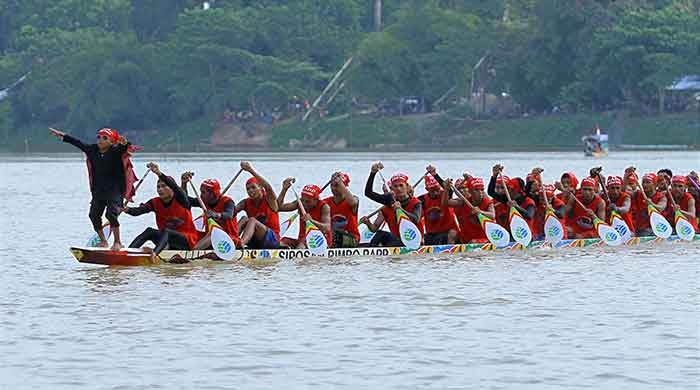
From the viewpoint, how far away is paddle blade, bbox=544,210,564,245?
1100 inches

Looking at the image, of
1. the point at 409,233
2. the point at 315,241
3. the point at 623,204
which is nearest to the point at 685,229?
the point at 623,204

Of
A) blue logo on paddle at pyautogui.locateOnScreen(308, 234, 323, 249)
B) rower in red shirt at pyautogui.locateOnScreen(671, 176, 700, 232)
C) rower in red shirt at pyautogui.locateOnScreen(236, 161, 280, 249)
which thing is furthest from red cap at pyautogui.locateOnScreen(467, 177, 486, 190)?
rower in red shirt at pyautogui.locateOnScreen(671, 176, 700, 232)

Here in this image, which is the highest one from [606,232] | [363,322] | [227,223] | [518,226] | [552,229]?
[227,223]

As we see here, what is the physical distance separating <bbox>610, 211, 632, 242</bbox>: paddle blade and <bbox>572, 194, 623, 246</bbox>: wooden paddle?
180 millimetres

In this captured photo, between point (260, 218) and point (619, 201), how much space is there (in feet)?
22.3

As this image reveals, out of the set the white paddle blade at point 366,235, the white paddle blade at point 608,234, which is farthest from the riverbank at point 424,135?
the white paddle blade at point 366,235

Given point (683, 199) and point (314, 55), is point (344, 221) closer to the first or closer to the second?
point (683, 199)

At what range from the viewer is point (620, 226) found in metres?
28.8

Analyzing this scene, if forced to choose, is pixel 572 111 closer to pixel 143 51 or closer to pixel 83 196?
pixel 143 51

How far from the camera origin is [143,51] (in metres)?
112

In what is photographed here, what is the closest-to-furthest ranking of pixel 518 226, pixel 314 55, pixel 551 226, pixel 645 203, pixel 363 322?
pixel 363 322 → pixel 518 226 → pixel 551 226 → pixel 645 203 → pixel 314 55

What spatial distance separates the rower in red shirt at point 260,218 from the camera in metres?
24.9

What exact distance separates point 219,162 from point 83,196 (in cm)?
2717

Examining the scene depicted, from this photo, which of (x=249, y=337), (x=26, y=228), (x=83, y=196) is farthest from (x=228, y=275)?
(x=83, y=196)
